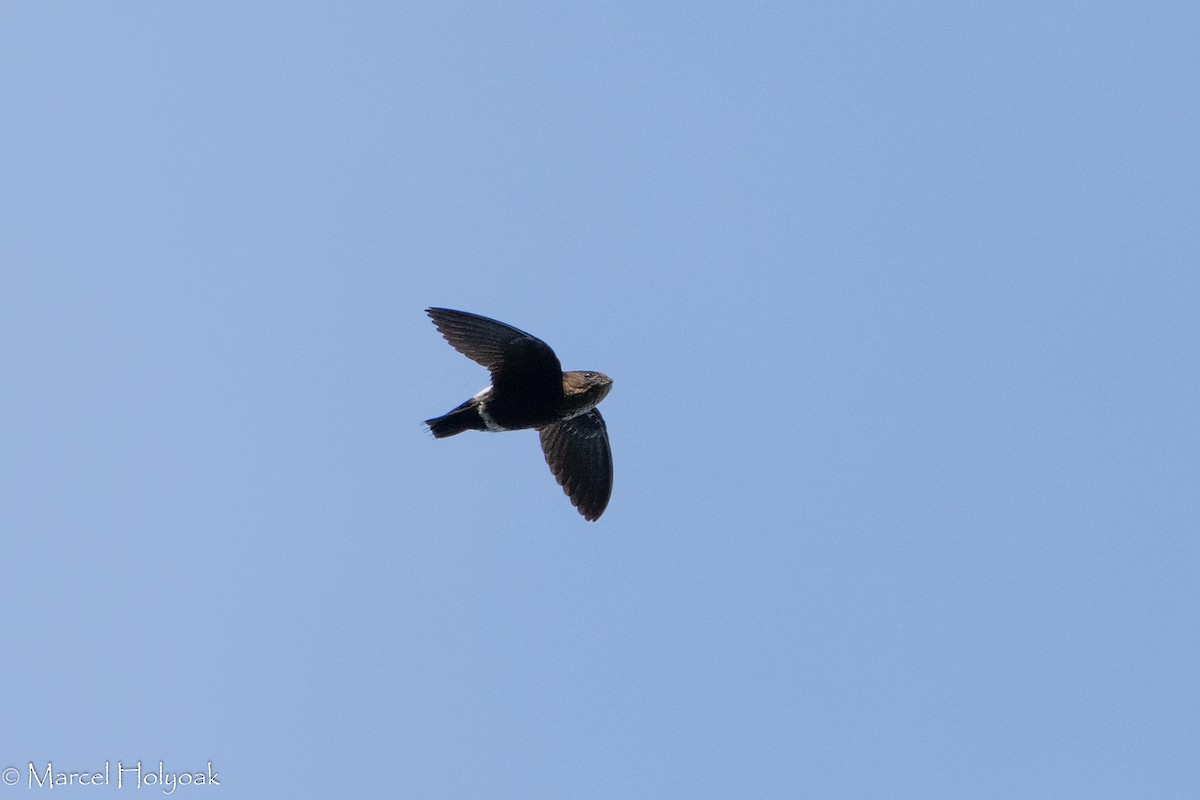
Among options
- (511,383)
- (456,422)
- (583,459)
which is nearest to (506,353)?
(511,383)

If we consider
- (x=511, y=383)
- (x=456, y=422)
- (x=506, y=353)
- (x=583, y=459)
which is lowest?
(x=456, y=422)

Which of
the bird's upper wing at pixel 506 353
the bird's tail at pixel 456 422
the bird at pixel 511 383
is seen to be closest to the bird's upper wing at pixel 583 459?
the bird at pixel 511 383

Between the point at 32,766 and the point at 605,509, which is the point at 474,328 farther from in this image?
the point at 32,766

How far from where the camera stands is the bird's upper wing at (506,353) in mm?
11500

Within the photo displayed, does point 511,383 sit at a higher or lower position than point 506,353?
lower

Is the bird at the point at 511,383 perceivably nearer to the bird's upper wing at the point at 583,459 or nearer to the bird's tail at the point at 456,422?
the bird's tail at the point at 456,422

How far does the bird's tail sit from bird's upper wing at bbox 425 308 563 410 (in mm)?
335

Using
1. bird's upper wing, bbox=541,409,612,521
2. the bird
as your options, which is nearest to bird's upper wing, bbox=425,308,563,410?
the bird

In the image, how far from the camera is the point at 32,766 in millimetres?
11000

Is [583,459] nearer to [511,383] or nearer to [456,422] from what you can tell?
[511,383]

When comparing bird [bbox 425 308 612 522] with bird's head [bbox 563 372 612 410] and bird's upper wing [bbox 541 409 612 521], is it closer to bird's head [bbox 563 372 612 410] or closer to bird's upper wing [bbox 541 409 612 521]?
bird's head [bbox 563 372 612 410]

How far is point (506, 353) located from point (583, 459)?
2032mm

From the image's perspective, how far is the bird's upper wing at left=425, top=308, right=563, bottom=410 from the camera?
1150cm

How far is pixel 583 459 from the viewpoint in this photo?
1320 cm
